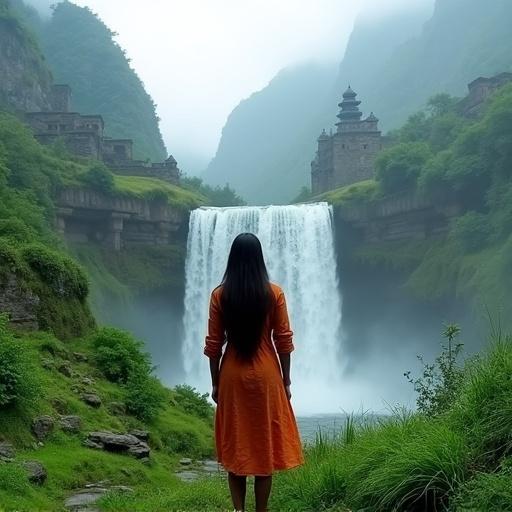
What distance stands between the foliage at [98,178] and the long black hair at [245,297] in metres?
29.3

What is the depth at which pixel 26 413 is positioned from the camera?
7945 mm

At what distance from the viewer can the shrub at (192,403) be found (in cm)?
1366

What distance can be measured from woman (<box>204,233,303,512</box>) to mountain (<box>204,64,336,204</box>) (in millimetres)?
99686

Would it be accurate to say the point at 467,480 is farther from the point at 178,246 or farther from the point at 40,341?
the point at 178,246

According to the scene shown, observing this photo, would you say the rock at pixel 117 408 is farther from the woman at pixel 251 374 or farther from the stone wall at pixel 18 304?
the woman at pixel 251 374

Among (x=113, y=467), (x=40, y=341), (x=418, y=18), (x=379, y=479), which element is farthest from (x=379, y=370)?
(x=418, y=18)

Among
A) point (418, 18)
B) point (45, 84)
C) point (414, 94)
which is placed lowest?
point (45, 84)

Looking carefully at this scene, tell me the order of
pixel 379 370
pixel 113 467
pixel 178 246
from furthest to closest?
pixel 178 246 < pixel 379 370 < pixel 113 467

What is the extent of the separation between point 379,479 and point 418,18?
406 feet

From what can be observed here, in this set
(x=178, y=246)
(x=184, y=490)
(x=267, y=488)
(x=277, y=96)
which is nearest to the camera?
(x=267, y=488)

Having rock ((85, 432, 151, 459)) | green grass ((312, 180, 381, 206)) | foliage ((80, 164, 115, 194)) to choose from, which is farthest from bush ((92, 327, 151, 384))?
green grass ((312, 180, 381, 206))

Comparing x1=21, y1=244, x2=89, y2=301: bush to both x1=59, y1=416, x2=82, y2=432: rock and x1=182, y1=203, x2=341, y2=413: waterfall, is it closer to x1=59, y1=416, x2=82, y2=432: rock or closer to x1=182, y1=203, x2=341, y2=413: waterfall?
x1=59, y1=416, x2=82, y2=432: rock

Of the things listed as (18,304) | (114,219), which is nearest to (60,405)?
(18,304)

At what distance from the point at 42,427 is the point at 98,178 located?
25.3m
